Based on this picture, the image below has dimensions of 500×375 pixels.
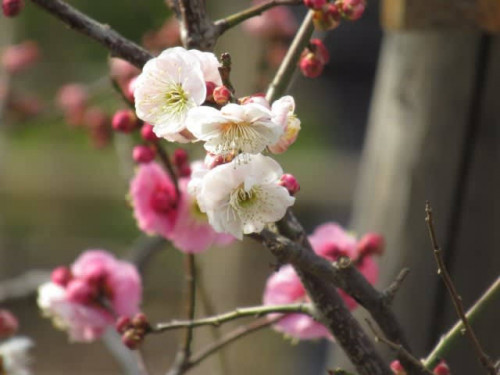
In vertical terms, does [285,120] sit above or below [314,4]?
below

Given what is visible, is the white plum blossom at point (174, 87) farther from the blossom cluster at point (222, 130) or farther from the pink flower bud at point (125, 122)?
the pink flower bud at point (125, 122)

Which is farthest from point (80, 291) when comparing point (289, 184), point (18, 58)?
point (18, 58)

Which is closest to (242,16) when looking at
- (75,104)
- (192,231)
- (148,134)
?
(148,134)

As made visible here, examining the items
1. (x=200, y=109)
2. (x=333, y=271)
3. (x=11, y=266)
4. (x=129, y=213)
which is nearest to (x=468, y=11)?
(x=333, y=271)

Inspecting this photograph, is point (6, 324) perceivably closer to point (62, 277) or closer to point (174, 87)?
point (62, 277)

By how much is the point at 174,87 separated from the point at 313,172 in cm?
598

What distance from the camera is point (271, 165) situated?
67 cm

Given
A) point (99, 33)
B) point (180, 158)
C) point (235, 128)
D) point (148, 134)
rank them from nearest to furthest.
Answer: point (235, 128) → point (99, 33) → point (148, 134) → point (180, 158)

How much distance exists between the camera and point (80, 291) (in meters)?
1.12

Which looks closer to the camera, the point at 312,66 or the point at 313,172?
the point at 312,66

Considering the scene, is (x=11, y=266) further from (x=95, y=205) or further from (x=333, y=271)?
(x=333, y=271)

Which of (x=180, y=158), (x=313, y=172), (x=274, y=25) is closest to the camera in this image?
(x=180, y=158)

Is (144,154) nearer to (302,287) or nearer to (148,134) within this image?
(148,134)

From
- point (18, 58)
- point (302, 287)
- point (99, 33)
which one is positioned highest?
point (18, 58)
